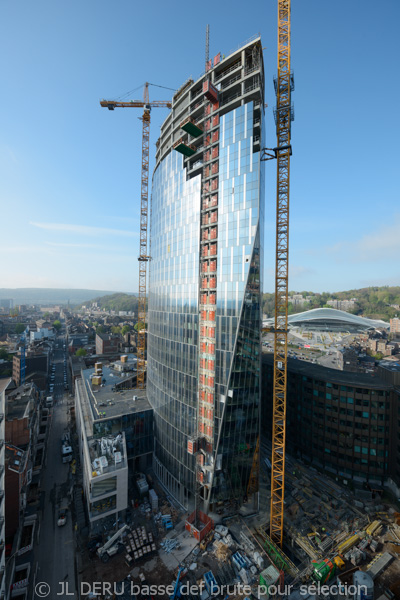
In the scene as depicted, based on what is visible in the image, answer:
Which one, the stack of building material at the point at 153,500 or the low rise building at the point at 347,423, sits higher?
the low rise building at the point at 347,423

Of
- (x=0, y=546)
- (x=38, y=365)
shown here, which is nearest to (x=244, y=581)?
(x=0, y=546)

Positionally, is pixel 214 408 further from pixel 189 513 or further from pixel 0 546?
pixel 0 546

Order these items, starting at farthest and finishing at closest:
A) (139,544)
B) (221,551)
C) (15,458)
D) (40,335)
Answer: (40,335) → (15,458) → (139,544) → (221,551)

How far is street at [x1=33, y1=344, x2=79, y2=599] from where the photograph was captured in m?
33.0

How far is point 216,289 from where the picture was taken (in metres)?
43.4

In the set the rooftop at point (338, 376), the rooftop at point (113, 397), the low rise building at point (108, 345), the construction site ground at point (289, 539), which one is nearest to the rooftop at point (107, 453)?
the rooftop at point (113, 397)

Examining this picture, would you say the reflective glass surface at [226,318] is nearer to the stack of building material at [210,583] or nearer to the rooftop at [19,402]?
the stack of building material at [210,583]

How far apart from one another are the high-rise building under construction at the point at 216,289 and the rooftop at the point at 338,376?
74.1ft

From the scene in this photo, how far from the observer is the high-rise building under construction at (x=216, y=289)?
41.2 metres

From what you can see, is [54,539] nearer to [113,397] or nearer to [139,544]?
[139,544]

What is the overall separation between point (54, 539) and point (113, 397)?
2607cm

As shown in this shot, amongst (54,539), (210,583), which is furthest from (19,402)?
(210,583)

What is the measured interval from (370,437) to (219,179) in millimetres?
57501

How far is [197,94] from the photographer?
165 ft
